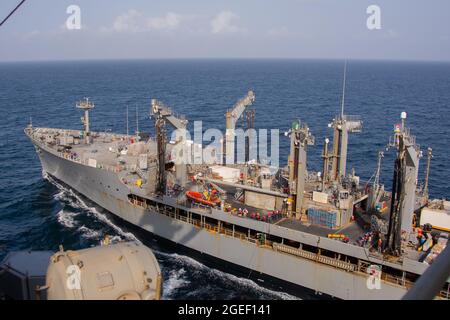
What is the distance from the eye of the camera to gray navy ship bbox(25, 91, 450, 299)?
2598cm

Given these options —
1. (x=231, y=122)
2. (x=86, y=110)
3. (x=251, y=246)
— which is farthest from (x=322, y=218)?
(x=86, y=110)

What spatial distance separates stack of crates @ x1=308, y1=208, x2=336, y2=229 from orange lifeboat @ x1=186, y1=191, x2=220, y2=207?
7171 mm

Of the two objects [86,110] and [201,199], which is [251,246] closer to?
[201,199]

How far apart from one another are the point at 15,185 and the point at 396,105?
80805mm

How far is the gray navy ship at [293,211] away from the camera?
26.0 meters

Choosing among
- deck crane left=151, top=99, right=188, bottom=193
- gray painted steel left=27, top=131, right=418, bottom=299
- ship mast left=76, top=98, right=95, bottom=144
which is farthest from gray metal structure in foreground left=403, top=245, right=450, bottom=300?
ship mast left=76, top=98, right=95, bottom=144

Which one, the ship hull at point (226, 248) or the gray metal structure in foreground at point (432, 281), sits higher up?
the gray metal structure in foreground at point (432, 281)

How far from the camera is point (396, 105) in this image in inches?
3903

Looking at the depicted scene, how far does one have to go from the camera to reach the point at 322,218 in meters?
30.3

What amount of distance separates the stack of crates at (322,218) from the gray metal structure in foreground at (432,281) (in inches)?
1039

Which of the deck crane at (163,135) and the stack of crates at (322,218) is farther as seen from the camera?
the deck crane at (163,135)

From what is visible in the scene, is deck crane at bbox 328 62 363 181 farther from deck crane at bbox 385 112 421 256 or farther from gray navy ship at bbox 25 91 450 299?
deck crane at bbox 385 112 421 256

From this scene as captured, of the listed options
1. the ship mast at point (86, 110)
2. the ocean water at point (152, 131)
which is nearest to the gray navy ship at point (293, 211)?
the ocean water at point (152, 131)

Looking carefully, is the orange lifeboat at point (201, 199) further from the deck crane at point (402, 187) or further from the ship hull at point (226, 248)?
the deck crane at point (402, 187)
